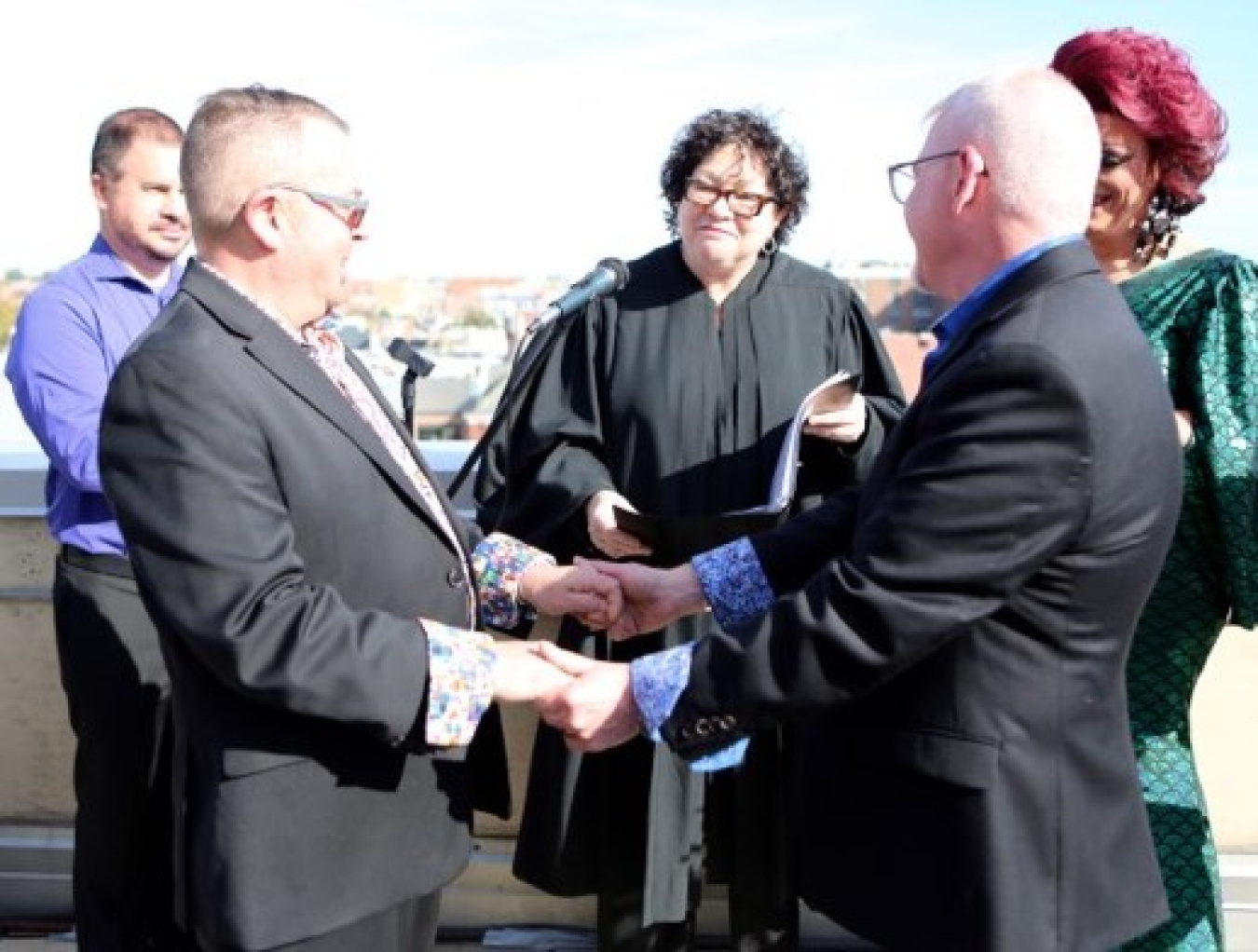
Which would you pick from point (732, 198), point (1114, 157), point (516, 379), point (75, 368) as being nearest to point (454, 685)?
point (516, 379)

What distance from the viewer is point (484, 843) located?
3643 mm

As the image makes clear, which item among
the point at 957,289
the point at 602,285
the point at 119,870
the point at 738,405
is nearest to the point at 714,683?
the point at 957,289

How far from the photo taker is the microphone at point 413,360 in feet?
8.95

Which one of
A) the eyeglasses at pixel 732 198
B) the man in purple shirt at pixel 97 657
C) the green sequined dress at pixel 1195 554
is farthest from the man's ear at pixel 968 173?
the man in purple shirt at pixel 97 657

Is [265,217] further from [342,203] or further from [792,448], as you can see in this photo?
[792,448]

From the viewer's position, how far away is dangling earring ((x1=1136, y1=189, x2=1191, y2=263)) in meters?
Result: 2.66

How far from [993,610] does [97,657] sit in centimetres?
209

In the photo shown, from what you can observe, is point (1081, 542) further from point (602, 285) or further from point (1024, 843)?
point (602, 285)

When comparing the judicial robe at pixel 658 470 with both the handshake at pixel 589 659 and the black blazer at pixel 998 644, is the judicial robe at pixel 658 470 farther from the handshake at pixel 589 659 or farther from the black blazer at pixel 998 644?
the black blazer at pixel 998 644

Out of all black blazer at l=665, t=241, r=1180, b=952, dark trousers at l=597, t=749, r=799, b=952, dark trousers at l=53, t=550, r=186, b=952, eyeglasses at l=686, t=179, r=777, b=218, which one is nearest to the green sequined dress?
black blazer at l=665, t=241, r=1180, b=952

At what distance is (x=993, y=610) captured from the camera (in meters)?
1.89

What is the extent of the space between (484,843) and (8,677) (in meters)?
1.30

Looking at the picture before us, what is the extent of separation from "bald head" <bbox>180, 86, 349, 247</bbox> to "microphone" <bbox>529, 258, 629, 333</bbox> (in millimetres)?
672

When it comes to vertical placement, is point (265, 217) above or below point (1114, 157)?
below
